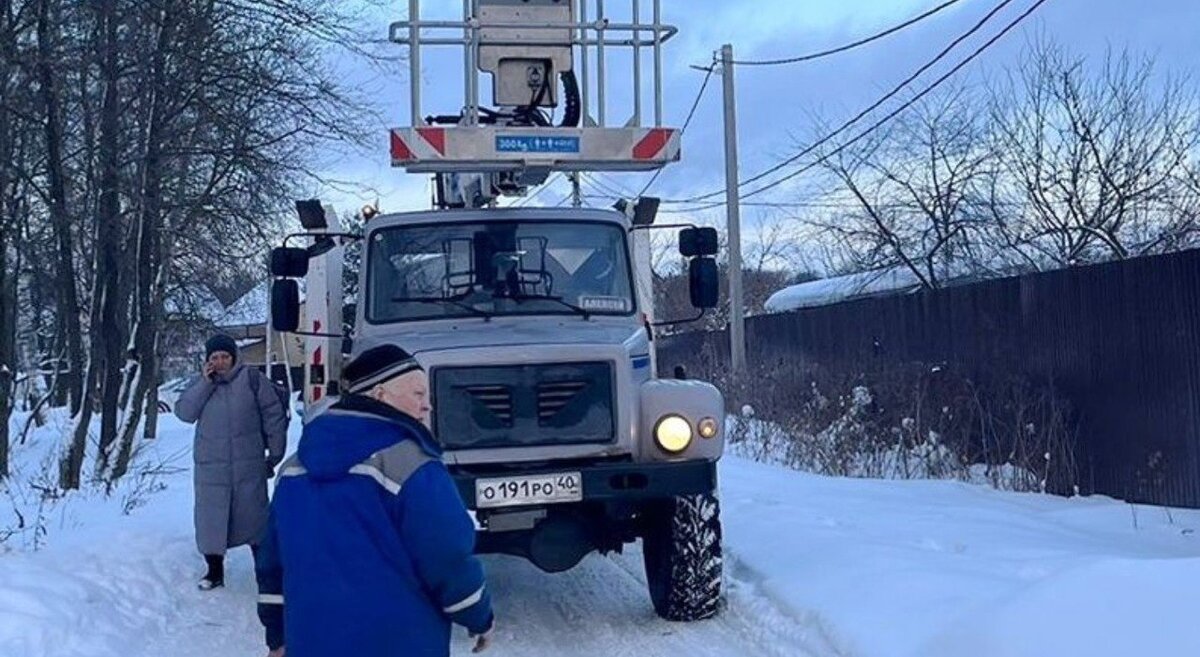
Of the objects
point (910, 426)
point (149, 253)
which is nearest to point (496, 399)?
point (910, 426)

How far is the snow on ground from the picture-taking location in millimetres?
5926

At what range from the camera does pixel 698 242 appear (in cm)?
912

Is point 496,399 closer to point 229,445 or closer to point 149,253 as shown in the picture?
point 229,445

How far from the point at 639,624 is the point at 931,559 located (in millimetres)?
1842

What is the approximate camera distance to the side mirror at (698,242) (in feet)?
29.8

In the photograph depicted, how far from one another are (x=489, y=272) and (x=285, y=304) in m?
1.29

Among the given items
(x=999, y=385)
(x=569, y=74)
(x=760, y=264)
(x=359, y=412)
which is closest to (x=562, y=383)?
(x=569, y=74)

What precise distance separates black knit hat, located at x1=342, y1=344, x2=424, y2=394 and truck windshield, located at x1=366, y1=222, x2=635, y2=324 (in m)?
4.62

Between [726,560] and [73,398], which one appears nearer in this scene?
[726,560]

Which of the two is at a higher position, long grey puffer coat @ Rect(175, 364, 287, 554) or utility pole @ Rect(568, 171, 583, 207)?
utility pole @ Rect(568, 171, 583, 207)

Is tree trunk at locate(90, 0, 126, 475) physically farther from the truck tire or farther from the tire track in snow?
the truck tire

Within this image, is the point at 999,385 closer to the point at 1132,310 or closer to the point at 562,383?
the point at 1132,310

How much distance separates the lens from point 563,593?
368 inches

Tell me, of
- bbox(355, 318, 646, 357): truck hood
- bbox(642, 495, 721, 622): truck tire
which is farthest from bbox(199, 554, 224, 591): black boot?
bbox(642, 495, 721, 622): truck tire
